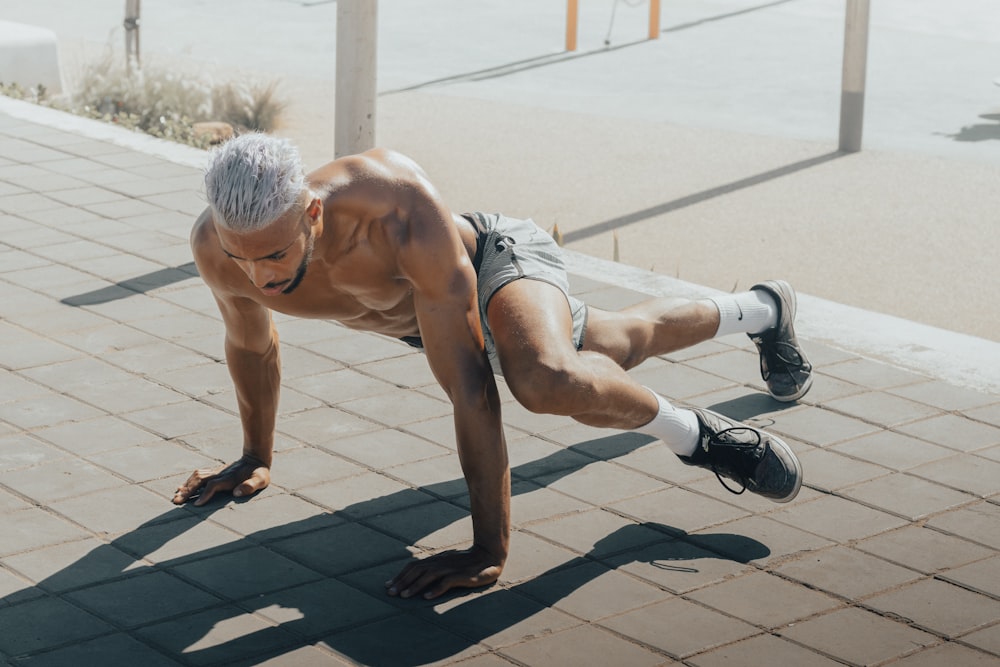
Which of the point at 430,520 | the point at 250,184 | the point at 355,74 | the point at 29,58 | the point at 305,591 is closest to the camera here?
the point at 250,184

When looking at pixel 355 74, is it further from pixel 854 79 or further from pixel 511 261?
pixel 854 79

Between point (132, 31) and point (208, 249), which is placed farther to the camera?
point (132, 31)

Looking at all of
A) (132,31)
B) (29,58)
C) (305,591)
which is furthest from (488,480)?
(132,31)

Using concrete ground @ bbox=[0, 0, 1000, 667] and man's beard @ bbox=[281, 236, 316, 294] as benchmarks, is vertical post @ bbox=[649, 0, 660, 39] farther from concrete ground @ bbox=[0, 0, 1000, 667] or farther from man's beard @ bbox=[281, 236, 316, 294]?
man's beard @ bbox=[281, 236, 316, 294]

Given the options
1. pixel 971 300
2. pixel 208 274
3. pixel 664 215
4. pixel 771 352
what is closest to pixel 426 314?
pixel 208 274

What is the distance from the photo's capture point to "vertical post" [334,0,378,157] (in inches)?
316

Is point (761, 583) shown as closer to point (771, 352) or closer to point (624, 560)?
point (624, 560)

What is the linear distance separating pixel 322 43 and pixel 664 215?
6.94 metres

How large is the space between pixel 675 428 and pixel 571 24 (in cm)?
1109

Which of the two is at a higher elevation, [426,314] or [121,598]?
→ [426,314]

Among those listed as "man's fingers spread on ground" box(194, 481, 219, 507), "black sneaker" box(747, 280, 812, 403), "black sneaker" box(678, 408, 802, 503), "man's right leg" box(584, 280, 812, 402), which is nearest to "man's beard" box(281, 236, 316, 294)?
"man's fingers spread on ground" box(194, 481, 219, 507)

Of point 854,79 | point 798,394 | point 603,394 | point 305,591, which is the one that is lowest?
point 305,591

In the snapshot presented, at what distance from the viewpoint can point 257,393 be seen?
4383mm

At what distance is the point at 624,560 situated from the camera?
4.16 meters
